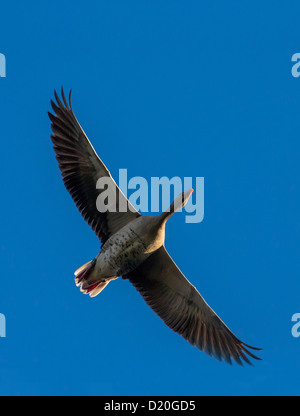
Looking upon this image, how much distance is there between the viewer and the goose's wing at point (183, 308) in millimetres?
14508

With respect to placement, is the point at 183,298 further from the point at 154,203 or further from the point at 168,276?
the point at 154,203

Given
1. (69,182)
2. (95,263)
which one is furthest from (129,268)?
(69,182)

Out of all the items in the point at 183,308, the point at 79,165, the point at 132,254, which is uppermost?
the point at 79,165

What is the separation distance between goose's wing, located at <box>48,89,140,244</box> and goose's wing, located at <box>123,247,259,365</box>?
96cm

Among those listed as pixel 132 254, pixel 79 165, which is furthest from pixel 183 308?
pixel 79 165

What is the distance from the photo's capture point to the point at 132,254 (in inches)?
552

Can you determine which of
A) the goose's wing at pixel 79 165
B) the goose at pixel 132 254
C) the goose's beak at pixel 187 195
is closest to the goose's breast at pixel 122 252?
the goose at pixel 132 254

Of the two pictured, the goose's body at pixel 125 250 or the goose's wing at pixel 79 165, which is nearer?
the goose's body at pixel 125 250

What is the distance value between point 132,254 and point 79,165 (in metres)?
1.60

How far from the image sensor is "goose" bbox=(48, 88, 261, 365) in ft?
45.9

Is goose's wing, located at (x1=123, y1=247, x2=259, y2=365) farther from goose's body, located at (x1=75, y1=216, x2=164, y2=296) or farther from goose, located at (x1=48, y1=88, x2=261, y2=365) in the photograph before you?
goose's body, located at (x1=75, y1=216, x2=164, y2=296)

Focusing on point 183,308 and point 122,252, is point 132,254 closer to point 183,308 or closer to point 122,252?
point 122,252

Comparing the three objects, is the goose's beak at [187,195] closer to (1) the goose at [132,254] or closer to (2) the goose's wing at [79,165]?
(1) the goose at [132,254]

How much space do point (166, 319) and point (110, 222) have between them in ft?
5.88
